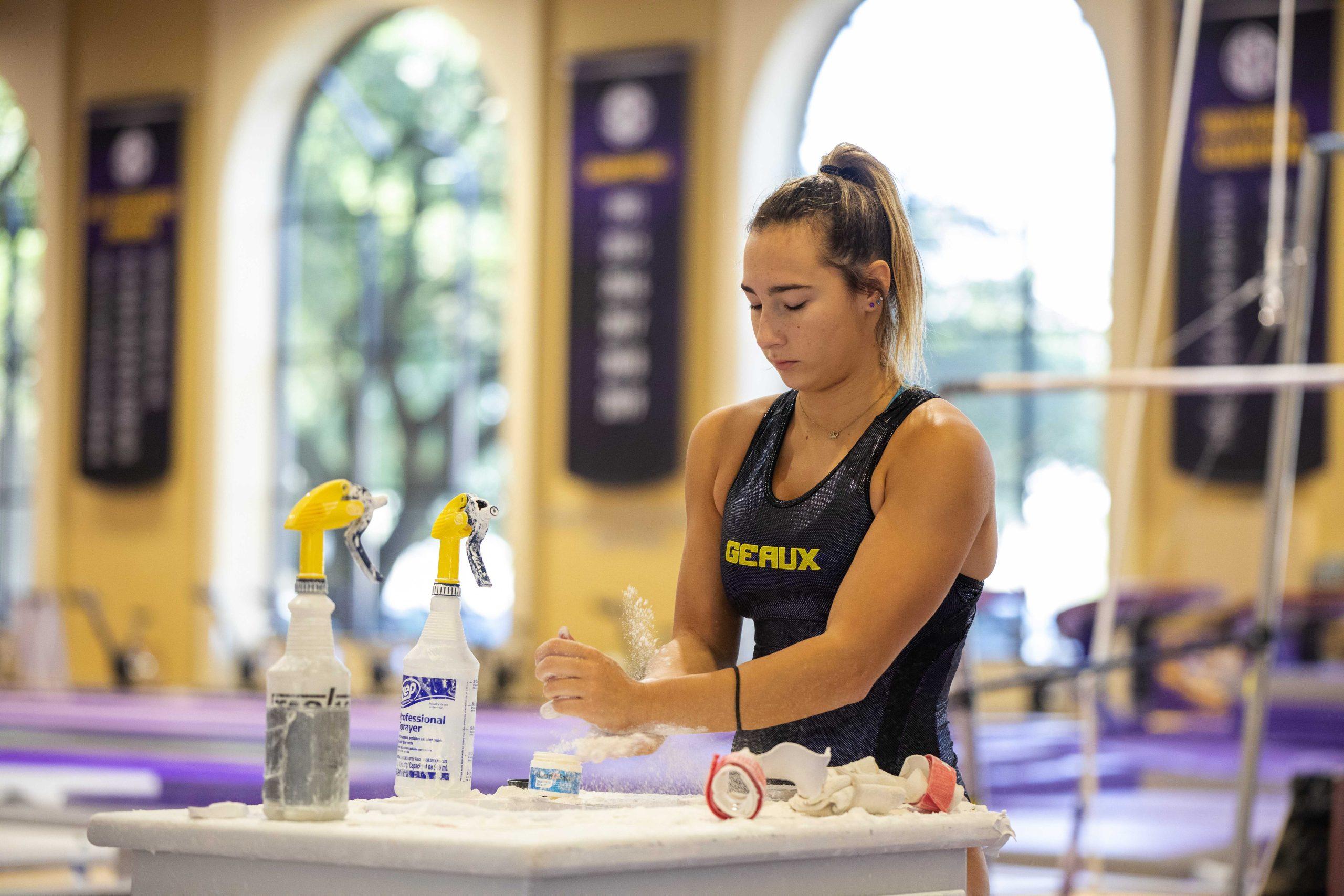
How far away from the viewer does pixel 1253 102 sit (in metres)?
7.67

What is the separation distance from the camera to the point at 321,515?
3.81ft

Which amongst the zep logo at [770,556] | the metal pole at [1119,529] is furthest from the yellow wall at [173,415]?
the zep logo at [770,556]

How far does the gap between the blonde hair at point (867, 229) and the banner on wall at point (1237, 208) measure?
252 inches

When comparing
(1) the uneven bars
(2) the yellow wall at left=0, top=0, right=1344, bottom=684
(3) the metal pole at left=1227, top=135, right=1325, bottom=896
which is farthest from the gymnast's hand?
(2) the yellow wall at left=0, top=0, right=1344, bottom=684

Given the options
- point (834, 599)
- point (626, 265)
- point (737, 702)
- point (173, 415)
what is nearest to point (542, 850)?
point (737, 702)

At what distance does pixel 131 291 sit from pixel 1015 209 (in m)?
5.70

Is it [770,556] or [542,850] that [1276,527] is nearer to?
[770,556]

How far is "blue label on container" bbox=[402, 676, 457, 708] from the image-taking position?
1245 millimetres

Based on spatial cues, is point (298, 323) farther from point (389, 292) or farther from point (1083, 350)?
point (1083, 350)

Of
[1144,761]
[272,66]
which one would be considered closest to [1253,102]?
[1144,761]

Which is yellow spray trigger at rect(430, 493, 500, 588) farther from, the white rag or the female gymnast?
the white rag

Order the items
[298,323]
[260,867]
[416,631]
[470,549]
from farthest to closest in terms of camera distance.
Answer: [298,323] → [416,631] → [470,549] → [260,867]

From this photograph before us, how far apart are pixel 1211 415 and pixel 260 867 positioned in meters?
7.18

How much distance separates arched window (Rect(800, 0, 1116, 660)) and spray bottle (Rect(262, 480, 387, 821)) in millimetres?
7512
